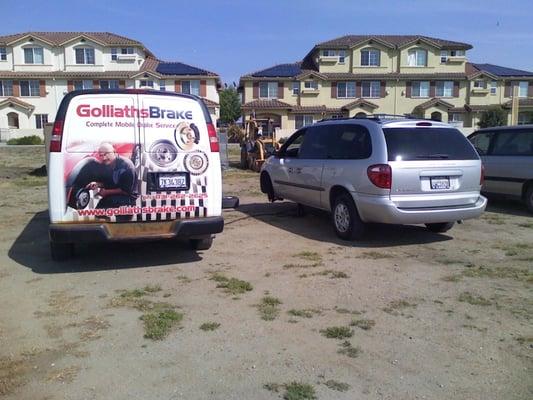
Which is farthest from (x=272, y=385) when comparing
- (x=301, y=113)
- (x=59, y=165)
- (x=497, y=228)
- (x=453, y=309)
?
(x=301, y=113)

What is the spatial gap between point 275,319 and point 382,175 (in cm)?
308

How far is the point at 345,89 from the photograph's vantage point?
50.1 m

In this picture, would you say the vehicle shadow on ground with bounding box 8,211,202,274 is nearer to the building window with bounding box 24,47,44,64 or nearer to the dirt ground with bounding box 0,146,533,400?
the dirt ground with bounding box 0,146,533,400

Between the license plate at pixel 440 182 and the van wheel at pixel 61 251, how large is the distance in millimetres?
4908

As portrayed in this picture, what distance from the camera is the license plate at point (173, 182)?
5930mm

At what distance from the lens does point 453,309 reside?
190 inches

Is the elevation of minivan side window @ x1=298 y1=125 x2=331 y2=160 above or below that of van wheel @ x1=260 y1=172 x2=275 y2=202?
above

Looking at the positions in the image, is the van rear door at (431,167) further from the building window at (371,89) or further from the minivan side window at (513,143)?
the building window at (371,89)

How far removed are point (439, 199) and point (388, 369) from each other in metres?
4.00

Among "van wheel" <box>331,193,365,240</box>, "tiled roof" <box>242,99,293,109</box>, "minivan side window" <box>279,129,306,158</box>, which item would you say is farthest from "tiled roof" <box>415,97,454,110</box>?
"van wheel" <box>331,193,365,240</box>

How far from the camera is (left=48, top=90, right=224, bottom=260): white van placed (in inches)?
223

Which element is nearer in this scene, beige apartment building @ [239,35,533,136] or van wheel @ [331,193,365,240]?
van wheel @ [331,193,365,240]

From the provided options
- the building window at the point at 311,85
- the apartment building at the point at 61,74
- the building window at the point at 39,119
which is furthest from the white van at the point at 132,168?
the building window at the point at 39,119

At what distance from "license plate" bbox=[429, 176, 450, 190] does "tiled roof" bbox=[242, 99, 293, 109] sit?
40.7 meters
